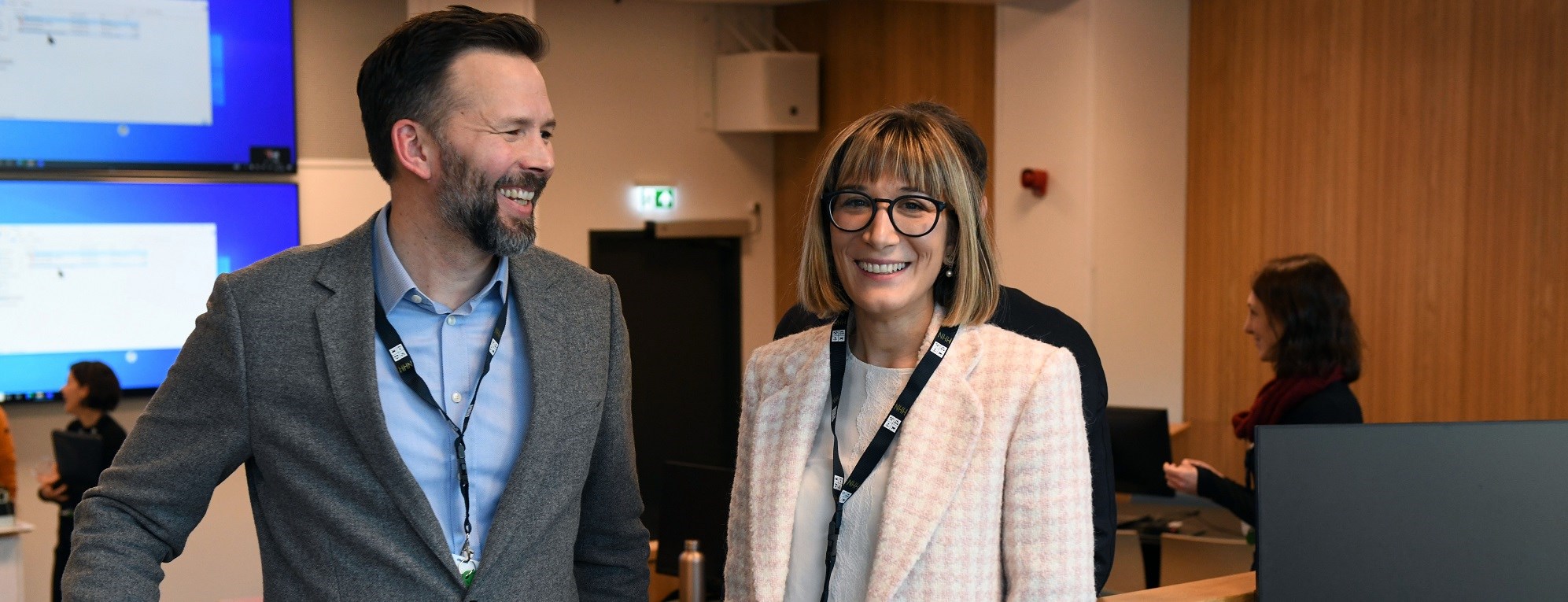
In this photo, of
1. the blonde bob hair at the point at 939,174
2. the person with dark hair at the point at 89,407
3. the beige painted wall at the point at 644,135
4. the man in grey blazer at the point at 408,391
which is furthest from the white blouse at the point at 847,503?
the beige painted wall at the point at 644,135

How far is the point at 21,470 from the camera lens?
18.8 feet

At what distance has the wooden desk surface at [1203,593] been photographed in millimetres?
1954

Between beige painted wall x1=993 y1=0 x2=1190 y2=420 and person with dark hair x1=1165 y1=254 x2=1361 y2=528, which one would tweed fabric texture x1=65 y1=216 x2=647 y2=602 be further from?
beige painted wall x1=993 y1=0 x2=1190 y2=420

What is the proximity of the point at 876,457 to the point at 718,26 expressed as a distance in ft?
21.8

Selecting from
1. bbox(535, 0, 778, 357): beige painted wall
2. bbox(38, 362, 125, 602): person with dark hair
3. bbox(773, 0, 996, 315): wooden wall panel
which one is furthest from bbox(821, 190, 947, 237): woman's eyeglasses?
bbox(535, 0, 778, 357): beige painted wall

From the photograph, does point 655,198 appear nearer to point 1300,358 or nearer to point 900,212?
point 1300,358

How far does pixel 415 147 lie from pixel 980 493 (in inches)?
32.8

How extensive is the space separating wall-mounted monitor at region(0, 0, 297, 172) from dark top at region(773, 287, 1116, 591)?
4.40 m

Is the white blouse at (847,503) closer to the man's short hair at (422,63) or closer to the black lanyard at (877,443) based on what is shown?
the black lanyard at (877,443)

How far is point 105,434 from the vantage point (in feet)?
17.0

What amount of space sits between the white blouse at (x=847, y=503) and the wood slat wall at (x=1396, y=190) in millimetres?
3955

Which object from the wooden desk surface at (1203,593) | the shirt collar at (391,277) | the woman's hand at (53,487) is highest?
the shirt collar at (391,277)

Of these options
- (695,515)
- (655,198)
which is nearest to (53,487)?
(695,515)

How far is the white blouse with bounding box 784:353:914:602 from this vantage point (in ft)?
5.11
